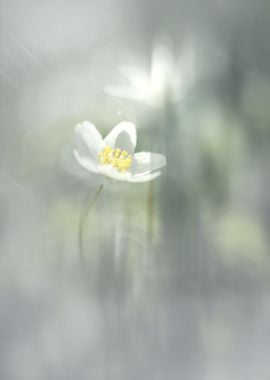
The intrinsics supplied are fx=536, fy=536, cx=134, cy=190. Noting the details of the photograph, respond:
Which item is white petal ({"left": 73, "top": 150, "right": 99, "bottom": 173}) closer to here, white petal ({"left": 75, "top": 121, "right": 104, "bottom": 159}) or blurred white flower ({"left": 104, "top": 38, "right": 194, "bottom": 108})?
white petal ({"left": 75, "top": 121, "right": 104, "bottom": 159})

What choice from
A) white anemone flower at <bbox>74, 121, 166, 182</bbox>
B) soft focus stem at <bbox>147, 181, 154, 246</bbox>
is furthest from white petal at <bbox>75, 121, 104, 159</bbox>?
soft focus stem at <bbox>147, 181, 154, 246</bbox>

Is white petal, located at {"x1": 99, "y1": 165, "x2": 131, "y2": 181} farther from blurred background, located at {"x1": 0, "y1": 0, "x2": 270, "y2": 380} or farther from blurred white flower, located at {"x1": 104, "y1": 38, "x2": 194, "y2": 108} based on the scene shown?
blurred white flower, located at {"x1": 104, "y1": 38, "x2": 194, "y2": 108}

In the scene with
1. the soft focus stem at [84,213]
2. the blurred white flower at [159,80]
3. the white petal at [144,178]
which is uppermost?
the blurred white flower at [159,80]

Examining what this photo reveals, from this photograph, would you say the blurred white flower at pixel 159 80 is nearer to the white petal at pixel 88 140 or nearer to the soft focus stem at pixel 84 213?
the white petal at pixel 88 140

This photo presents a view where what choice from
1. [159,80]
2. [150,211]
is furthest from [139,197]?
[159,80]

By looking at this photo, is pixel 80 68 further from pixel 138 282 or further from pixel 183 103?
pixel 138 282

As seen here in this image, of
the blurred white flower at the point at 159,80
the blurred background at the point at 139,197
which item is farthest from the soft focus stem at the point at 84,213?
the blurred white flower at the point at 159,80

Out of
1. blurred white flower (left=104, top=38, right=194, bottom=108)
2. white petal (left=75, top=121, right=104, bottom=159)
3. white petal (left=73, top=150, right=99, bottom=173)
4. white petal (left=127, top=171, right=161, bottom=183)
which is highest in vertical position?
blurred white flower (left=104, top=38, right=194, bottom=108)

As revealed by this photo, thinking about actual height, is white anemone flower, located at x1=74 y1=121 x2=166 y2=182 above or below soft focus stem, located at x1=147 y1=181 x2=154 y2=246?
above
